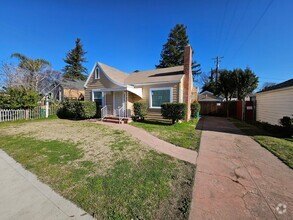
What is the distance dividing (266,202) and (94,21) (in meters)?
14.7

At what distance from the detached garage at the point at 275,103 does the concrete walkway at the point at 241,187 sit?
6761 millimetres

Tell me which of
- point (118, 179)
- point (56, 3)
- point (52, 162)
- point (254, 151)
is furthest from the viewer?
point (56, 3)

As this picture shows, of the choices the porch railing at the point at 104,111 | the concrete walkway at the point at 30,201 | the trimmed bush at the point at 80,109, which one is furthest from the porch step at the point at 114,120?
the concrete walkway at the point at 30,201

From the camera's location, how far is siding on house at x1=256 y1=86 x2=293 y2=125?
8.73 metres

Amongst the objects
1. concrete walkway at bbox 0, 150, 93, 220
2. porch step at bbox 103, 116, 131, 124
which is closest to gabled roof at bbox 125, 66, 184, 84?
porch step at bbox 103, 116, 131, 124

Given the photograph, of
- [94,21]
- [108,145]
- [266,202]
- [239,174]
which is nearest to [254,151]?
[239,174]

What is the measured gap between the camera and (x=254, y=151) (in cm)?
482

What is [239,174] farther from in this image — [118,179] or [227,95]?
[227,95]

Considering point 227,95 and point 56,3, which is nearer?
point 56,3

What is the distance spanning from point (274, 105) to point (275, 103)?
0.18m

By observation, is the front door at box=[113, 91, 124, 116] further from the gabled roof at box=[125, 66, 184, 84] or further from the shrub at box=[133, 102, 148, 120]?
the shrub at box=[133, 102, 148, 120]

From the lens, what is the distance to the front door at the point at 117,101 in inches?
482

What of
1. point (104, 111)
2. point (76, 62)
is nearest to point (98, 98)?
point (104, 111)

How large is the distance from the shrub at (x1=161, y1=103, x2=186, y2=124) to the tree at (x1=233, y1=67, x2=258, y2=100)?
18094 mm
